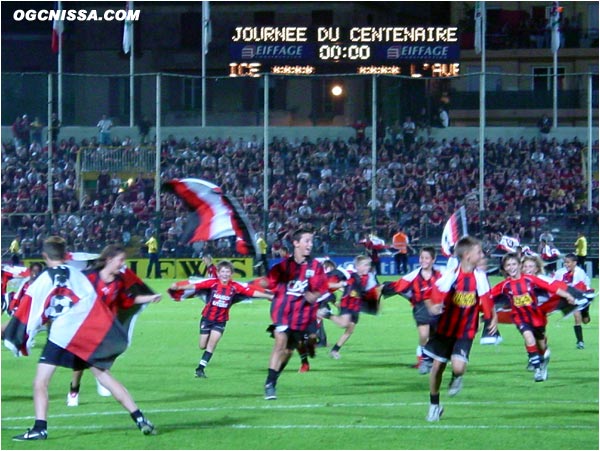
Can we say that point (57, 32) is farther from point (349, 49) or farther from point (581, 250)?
point (581, 250)

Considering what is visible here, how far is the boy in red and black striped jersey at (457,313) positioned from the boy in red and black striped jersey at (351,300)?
5.83m

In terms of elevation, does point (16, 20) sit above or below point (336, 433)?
above

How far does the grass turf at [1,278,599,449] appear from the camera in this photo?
36.9 ft

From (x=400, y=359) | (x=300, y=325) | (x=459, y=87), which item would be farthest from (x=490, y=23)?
(x=300, y=325)

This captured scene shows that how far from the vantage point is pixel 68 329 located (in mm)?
11000

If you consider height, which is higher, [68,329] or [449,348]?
[68,329]

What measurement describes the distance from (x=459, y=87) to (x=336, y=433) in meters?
42.7

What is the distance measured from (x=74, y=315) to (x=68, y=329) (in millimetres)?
134

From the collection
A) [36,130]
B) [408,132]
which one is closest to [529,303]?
[36,130]

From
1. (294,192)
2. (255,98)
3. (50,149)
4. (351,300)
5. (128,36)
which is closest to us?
(351,300)

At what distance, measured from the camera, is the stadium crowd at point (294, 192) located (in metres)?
37.3

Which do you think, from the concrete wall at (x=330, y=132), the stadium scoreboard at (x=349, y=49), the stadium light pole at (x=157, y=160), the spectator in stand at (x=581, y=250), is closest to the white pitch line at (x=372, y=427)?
the stadium light pole at (x=157, y=160)

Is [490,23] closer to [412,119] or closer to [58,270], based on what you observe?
[412,119]

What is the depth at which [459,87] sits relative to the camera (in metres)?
53.2
